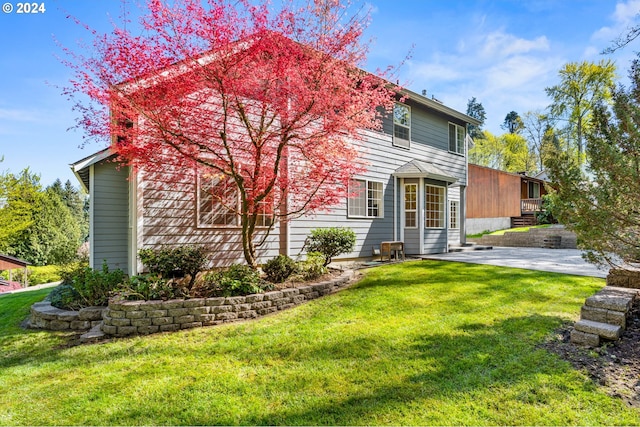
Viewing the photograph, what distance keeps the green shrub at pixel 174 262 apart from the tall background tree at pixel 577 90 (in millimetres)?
27732

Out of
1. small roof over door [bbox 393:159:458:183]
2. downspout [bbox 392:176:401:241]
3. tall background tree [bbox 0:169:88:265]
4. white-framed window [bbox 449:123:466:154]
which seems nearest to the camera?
small roof over door [bbox 393:159:458:183]

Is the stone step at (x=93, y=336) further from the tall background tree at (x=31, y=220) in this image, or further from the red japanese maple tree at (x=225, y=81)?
the tall background tree at (x=31, y=220)

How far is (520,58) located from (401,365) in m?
14.3

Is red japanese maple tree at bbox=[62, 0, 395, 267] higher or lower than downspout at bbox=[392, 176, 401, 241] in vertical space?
higher

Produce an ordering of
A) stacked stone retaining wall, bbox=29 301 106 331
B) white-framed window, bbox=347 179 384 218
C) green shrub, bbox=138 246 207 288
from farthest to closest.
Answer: white-framed window, bbox=347 179 384 218, green shrub, bbox=138 246 207 288, stacked stone retaining wall, bbox=29 301 106 331

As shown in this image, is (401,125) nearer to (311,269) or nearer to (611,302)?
(311,269)

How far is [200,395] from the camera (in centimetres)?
281

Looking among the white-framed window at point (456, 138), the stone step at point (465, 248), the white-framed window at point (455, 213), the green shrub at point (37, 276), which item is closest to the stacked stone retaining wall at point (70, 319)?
the stone step at point (465, 248)

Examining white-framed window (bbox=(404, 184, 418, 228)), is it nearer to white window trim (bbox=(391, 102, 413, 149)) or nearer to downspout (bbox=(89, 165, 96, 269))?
white window trim (bbox=(391, 102, 413, 149))

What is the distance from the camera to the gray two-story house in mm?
6805

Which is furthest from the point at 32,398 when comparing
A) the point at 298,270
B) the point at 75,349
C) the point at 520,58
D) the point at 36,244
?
the point at 36,244

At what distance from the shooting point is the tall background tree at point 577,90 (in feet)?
77.8

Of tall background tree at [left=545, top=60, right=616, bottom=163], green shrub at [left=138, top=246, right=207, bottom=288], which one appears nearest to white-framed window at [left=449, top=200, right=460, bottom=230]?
green shrub at [left=138, top=246, right=207, bottom=288]

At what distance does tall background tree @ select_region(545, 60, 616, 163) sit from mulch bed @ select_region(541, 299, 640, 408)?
84.6ft
